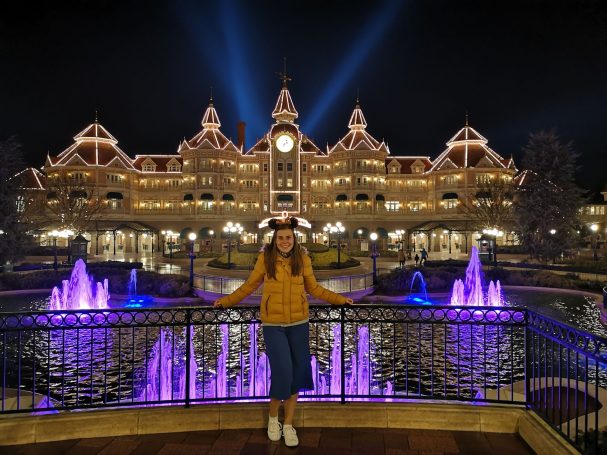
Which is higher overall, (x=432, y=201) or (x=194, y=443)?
(x=432, y=201)

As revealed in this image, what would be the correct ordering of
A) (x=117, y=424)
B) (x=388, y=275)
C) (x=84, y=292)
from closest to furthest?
(x=117, y=424), (x=84, y=292), (x=388, y=275)

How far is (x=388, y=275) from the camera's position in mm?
29219

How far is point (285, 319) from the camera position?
5.80 m

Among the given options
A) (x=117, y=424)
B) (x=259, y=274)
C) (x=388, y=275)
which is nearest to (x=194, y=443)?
(x=117, y=424)

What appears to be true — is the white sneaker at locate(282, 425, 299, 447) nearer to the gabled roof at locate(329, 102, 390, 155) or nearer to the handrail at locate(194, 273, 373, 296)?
the handrail at locate(194, 273, 373, 296)

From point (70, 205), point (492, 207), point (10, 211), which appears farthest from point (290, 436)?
point (492, 207)

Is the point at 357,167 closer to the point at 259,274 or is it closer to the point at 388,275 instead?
the point at 388,275

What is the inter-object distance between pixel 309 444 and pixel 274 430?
468 mm

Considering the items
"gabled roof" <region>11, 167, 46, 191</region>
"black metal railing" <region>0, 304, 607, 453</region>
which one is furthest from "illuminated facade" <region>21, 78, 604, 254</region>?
"black metal railing" <region>0, 304, 607, 453</region>

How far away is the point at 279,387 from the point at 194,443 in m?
1.32

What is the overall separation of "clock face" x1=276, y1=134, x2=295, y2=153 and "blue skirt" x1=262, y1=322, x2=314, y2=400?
64072 mm

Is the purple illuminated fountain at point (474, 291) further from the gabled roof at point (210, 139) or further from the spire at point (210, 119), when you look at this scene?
the spire at point (210, 119)

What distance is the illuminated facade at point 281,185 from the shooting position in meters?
66.9

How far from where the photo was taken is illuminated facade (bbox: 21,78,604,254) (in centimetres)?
6688
